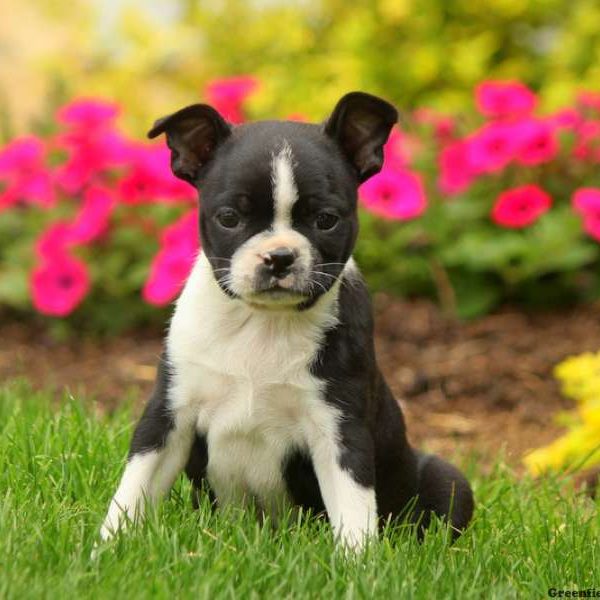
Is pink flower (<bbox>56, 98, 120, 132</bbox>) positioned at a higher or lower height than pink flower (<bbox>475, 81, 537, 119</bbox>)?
lower

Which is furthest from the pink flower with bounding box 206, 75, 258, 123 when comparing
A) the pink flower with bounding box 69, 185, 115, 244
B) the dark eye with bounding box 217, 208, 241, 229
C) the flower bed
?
the dark eye with bounding box 217, 208, 241, 229

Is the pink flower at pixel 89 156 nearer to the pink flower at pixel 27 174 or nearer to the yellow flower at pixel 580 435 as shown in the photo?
the pink flower at pixel 27 174

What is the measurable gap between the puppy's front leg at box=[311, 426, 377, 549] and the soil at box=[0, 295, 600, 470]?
2083 mm

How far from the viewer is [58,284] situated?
23.8 ft

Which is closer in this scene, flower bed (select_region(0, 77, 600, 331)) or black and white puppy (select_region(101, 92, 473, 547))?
black and white puppy (select_region(101, 92, 473, 547))

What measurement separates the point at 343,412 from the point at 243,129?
950mm

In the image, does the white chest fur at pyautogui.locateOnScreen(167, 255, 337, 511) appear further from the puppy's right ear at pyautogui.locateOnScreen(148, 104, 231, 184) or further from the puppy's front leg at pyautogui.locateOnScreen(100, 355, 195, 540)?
the puppy's right ear at pyautogui.locateOnScreen(148, 104, 231, 184)

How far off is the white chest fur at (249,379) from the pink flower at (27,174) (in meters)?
3.90

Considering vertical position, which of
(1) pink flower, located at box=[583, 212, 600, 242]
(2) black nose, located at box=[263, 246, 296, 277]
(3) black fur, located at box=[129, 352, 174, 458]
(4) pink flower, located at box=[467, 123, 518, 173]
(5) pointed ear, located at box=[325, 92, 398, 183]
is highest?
(4) pink flower, located at box=[467, 123, 518, 173]

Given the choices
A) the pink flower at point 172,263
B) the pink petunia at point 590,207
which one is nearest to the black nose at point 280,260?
the pink flower at point 172,263

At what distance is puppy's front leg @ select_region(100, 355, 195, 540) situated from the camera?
3.90 m

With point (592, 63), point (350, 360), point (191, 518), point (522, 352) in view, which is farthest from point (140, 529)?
point (592, 63)

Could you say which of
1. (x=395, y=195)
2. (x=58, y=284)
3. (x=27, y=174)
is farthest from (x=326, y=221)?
(x=27, y=174)

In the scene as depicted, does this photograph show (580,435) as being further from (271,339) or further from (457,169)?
(457,169)
